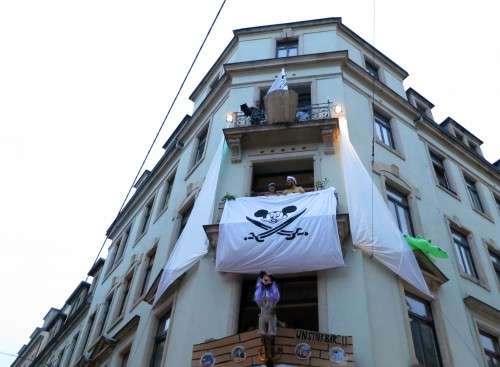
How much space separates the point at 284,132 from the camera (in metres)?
15.9

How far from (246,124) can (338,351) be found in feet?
30.0

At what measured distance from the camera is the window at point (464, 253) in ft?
55.4

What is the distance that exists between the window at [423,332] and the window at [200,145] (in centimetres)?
1018

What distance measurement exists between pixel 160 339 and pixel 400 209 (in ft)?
28.3

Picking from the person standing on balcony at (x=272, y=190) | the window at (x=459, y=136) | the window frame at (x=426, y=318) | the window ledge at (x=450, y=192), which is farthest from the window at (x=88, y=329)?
the window at (x=459, y=136)

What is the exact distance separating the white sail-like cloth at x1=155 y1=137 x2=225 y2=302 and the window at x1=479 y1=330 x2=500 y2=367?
28.5ft

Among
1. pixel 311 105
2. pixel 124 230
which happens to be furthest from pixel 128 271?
pixel 311 105

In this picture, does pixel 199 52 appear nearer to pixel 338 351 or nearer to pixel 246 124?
pixel 246 124

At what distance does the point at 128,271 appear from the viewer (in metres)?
→ 21.1

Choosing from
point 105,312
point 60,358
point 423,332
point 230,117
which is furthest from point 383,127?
point 60,358

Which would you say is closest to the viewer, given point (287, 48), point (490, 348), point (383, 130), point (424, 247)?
point (424, 247)

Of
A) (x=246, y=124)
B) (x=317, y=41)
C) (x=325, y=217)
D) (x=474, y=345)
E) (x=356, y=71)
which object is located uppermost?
(x=317, y=41)

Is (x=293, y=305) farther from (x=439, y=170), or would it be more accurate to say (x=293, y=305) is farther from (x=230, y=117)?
(x=439, y=170)

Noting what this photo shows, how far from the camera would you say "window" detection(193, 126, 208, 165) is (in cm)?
2005
